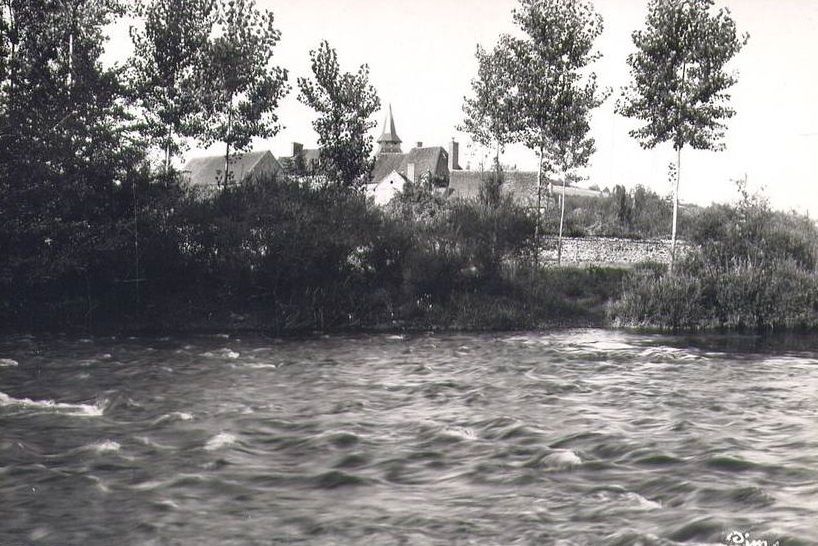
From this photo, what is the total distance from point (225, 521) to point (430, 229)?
763 inches

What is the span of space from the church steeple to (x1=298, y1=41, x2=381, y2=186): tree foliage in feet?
231

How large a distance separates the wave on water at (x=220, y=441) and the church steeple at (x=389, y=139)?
336 feet

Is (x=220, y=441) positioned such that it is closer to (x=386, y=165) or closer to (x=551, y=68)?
(x=551, y=68)

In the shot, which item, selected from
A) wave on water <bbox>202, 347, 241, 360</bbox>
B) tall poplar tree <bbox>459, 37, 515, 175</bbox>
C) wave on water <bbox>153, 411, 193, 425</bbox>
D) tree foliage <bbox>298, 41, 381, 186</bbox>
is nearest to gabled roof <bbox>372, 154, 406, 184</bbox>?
tall poplar tree <bbox>459, 37, 515, 175</bbox>

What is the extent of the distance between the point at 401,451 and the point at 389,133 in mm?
104422

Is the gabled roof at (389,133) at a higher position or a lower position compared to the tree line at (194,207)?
higher

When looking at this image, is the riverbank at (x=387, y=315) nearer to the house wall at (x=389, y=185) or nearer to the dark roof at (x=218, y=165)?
the house wall at (x=389, y=185)

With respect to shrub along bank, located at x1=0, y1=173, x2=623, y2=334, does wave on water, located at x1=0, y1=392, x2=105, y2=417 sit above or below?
below

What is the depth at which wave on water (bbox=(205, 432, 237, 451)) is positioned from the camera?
A: 9414mm

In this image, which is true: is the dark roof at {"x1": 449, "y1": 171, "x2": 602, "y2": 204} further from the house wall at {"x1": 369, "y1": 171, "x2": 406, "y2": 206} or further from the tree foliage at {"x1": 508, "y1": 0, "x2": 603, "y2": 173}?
the tree foliage at {"x1": 508, "y1": 0, "x2": 603, "y2": 173}

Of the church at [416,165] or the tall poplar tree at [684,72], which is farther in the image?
the church at [416,165]

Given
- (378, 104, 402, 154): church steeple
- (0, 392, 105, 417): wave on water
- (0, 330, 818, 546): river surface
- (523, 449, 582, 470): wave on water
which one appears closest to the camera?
(0, 330, 818, 546): river surface

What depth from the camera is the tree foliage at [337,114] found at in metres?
40.0

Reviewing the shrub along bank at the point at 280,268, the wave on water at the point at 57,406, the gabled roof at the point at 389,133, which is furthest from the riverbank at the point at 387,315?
the gabled roof at the point at 389,133
